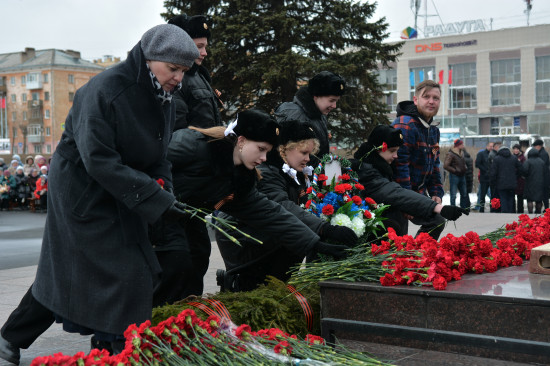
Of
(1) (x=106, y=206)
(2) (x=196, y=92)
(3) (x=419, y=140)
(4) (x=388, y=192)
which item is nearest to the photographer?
(1) (x=106, y=206)

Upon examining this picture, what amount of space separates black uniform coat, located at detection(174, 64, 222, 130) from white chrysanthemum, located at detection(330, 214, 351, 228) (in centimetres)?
118

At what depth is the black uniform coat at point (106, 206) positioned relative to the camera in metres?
3.11

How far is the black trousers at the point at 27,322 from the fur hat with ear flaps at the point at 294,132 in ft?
6.00

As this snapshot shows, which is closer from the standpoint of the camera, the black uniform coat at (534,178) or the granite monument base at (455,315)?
the granite monument base at (455,315)

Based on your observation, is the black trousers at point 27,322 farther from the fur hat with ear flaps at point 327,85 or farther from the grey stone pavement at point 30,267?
the fur hat with ear flaps at point 327,85

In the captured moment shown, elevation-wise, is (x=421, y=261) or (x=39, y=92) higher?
(x=39, y=92)

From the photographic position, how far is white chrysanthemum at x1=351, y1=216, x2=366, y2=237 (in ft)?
14.5

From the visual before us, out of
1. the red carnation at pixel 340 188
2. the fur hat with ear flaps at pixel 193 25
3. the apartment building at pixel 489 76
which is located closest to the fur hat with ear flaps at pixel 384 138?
the red carnation at pixel 340 188

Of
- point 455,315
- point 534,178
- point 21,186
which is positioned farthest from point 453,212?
point 21,186

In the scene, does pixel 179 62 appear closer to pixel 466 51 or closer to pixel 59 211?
pixel 59 211

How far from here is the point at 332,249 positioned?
4.04 meters

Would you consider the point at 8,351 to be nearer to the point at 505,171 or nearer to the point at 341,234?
the point at 341,234

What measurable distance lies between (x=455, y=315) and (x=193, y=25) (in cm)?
269

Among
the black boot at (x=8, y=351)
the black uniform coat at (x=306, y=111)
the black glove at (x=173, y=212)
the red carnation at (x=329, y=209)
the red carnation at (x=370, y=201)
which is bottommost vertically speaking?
the black boot at (x=8, y=351)
